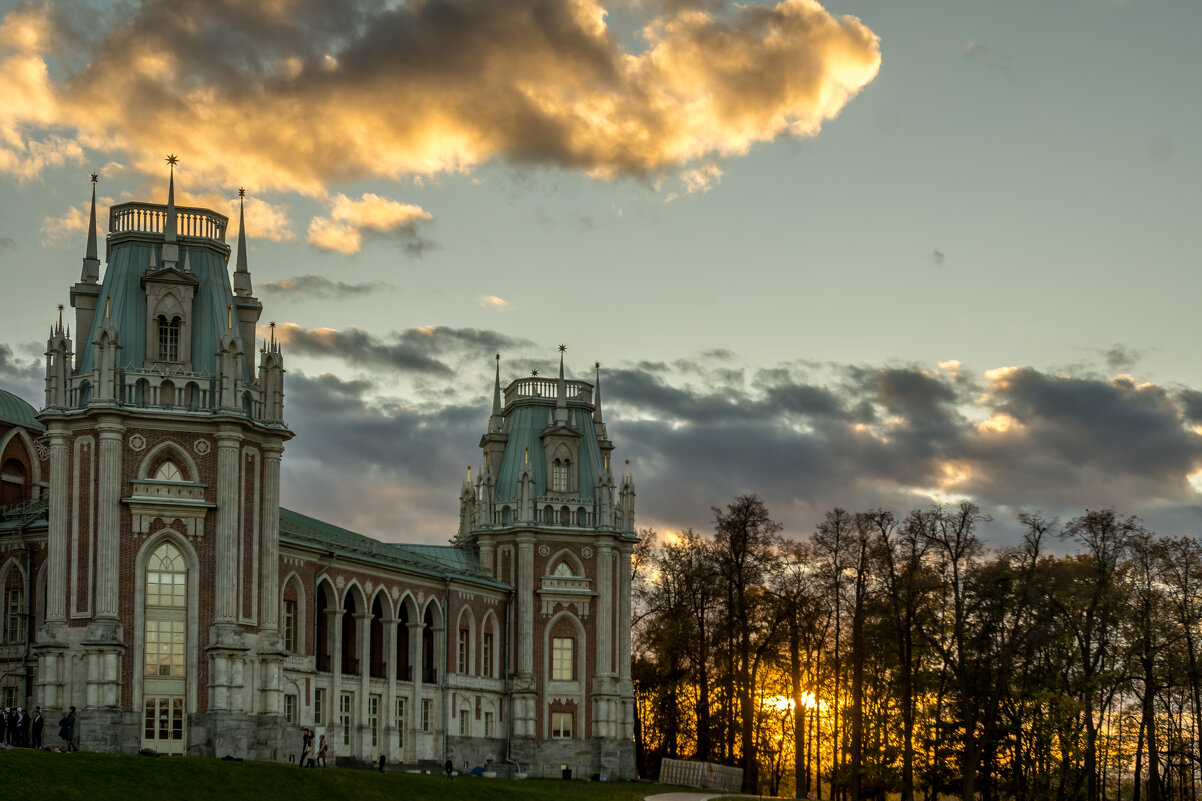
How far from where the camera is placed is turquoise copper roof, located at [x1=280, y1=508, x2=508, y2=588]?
7312cm

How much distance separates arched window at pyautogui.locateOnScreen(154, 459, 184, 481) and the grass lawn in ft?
48.2

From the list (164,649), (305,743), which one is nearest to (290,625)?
(305,743)

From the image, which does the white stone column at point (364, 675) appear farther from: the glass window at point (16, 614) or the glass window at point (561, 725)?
the glass window at point (16, 614)

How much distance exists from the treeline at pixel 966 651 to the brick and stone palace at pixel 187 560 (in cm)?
1732

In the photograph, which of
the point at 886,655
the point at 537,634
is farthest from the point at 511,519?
the point at 886,655

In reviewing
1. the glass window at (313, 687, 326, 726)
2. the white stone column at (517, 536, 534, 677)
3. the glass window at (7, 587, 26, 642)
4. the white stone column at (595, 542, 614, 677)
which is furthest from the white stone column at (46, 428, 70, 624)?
the white stone column at (595, 542, 614, 677)

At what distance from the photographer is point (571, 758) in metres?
85.1

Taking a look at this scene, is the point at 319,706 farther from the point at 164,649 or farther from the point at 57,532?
the point at 57,532

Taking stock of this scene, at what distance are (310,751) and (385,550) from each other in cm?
1379

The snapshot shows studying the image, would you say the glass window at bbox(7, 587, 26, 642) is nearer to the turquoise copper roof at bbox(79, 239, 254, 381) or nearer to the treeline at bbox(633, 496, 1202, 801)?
the turquoise copper roof at bbox(79, 239, 254, 381)

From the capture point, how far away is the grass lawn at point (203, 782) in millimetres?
44125

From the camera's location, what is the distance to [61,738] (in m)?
59.4

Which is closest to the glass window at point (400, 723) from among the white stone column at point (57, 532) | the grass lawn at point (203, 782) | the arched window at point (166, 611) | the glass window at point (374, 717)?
the glass window at point (374, 717)

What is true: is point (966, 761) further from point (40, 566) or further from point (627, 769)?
point (40, 566)
